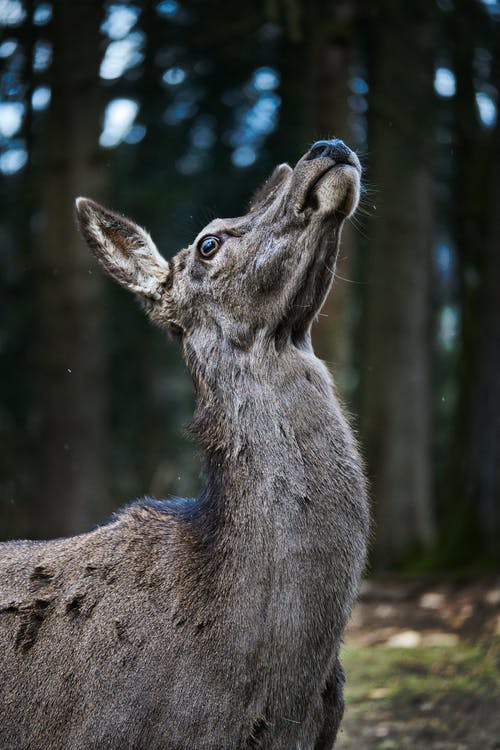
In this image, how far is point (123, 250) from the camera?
589 cm

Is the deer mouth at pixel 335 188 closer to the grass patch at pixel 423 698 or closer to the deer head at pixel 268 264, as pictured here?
the deer head at pixel 268 264

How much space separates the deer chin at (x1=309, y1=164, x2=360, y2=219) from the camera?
5125mm

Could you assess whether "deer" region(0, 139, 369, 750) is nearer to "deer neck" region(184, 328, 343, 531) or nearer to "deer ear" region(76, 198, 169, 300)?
"deer neck" region(184, 328, 343, 531)

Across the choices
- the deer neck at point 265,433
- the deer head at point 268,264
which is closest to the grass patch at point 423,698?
the deer neck at point 265,433

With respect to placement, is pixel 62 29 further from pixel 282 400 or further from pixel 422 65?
pixel 282 400

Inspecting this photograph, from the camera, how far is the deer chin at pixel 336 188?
16.8 ft

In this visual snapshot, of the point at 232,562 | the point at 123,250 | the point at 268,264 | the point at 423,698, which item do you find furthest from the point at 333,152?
the point at 423,698

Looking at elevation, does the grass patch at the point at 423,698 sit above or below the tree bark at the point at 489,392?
below

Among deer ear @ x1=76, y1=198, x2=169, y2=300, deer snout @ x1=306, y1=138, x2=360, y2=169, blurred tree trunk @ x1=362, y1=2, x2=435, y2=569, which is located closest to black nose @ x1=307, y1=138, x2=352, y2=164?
deer snout @ x1=306, y1=138, x2=360, y2=169

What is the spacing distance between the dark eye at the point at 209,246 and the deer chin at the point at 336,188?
67 cm

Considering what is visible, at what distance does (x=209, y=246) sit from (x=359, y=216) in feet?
14.9

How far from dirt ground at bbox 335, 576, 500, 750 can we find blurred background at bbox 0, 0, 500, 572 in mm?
1250

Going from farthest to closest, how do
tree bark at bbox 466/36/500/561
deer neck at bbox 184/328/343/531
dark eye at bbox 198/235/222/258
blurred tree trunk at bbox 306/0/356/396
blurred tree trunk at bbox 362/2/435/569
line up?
blurred tree trunk at bbox 362/2/435/569 < blurred tree trunk at bbox 306/0/356/396 < tree bark at bbox 466/36/500/561 < dark eye at bbox 198/235/222/258 < deer neck at bbox 184/328/343/531

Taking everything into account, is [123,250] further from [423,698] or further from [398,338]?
[398,338]
